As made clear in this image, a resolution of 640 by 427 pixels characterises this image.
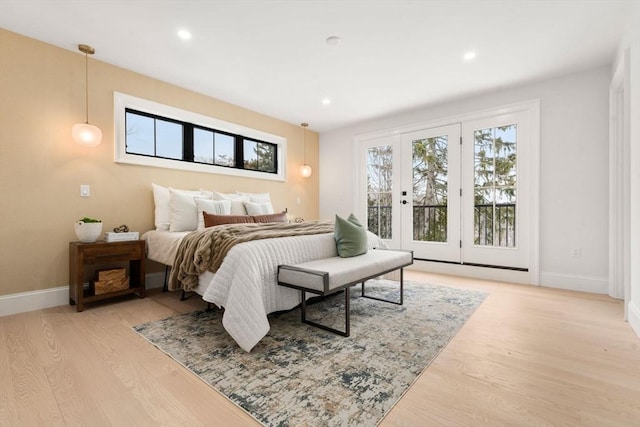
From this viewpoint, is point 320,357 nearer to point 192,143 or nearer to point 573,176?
point 192,143

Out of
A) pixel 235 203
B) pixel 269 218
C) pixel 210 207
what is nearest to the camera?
pixel 210 207

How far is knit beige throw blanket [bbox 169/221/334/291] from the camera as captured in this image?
7.33ft

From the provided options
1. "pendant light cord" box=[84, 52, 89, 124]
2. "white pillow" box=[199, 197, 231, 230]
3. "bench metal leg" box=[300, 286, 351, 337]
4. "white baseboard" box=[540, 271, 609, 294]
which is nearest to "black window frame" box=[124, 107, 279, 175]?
"pendant light cord" box=[84, 52, 89, 124]

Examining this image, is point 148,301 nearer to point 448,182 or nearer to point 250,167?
point 250,167

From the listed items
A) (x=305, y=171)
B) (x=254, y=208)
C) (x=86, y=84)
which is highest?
(x=86, y=84)

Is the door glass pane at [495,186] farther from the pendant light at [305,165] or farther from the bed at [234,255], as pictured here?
the pendant light at [305,165]

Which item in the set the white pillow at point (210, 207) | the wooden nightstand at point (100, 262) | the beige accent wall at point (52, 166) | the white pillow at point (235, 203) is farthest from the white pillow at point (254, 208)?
the wooden nightstand at point (100, 262)

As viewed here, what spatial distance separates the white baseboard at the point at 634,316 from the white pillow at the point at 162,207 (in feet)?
13.8

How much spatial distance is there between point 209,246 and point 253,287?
0.58 meters

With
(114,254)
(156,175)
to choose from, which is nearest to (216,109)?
(156,175)

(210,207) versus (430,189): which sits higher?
(430,189)

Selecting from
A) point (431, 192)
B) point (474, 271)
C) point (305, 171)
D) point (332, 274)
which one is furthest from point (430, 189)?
point (332, 274)

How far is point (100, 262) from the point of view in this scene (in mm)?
2758

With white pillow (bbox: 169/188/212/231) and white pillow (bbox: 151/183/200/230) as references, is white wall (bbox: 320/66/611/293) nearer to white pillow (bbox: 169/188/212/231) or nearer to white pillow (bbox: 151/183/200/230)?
white pillow (bbox: 169/188/212/231)
